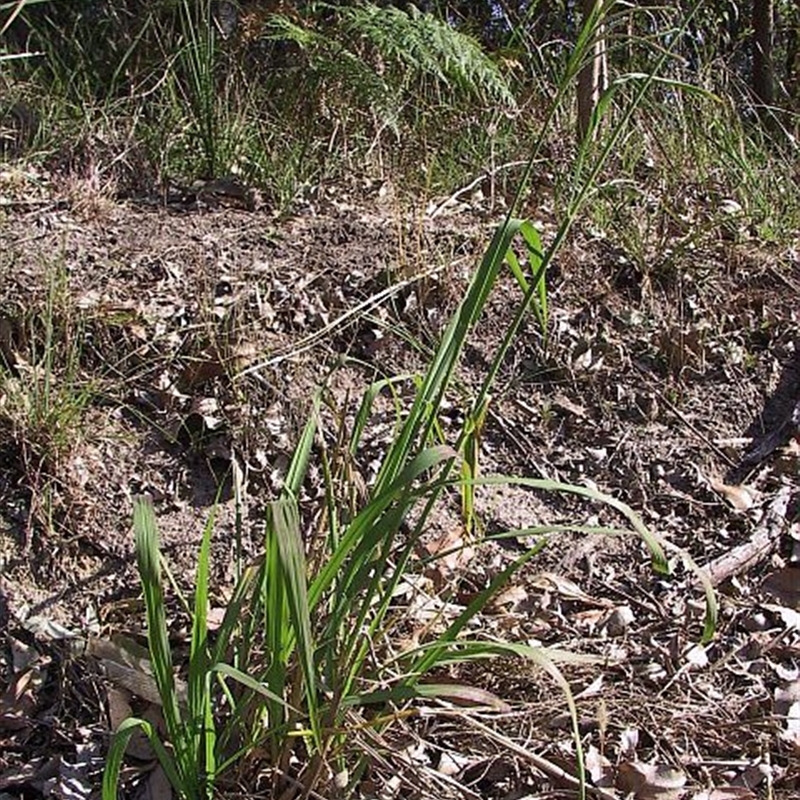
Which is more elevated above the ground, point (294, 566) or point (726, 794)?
point (294, 566)

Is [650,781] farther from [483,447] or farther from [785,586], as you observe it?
[483,447]

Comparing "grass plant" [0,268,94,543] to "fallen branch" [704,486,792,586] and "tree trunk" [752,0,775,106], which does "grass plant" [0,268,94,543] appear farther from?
"tree trunk" [752,0,775,106]

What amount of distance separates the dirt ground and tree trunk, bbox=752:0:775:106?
2201 millimetres

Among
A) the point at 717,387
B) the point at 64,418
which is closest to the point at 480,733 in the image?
the point at 64,418

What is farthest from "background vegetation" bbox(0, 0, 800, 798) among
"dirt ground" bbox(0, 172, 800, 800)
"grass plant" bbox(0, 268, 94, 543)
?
"dirt ground" bbox(0, 172, 800, 800)

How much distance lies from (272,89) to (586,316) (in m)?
1.88

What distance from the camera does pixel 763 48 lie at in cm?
576

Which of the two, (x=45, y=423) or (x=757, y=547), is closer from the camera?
(x=45, y=423)

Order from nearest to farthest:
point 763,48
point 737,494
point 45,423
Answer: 1. point 45,423
2. point 737,494
3. point 763,48

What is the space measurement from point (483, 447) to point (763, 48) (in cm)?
345

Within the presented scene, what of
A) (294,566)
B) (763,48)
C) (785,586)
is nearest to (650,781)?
(785,586)

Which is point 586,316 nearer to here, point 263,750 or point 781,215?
point 781,215

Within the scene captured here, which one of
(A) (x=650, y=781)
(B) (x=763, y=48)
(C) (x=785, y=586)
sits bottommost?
(A) (x=650, y=781)

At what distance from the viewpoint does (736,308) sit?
12.3ft
